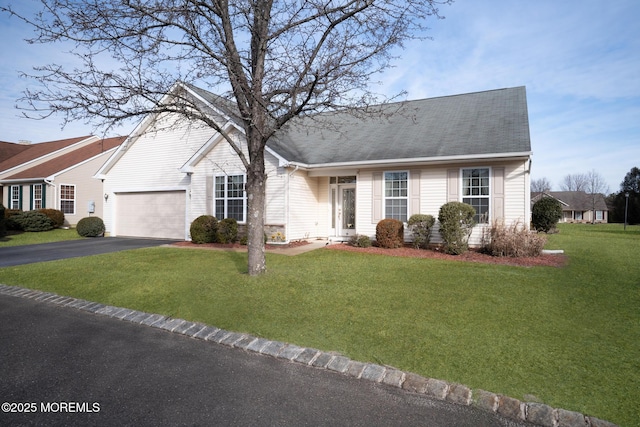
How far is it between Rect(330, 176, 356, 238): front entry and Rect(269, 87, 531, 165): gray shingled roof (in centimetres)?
133

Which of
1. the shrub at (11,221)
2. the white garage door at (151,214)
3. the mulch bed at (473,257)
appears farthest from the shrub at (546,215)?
the shrub at (11,221)

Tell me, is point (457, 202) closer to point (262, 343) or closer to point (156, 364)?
point (262, 343)

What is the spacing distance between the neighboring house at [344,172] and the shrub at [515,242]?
78 centimetres

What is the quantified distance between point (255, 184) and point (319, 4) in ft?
12.2

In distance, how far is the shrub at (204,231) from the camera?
1372 centimetres

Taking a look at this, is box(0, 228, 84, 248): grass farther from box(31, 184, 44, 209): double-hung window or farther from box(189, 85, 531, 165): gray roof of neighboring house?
box(189, 85, 531, 165): gray roof of neighboring house

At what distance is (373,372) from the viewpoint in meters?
3.84

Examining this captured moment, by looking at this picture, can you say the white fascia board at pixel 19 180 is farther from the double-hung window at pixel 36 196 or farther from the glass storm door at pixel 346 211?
the glass storm door at pixel 346 211

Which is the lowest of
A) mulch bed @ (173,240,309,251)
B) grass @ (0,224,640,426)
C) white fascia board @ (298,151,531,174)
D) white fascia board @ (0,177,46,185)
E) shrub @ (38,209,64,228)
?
grass @ (0,224,640,426)

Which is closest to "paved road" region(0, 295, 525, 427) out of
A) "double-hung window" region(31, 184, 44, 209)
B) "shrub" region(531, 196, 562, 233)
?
"shrub" region(531, 196, 562, 233)

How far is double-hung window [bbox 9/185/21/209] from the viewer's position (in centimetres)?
2344

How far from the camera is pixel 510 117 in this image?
42.3 ft

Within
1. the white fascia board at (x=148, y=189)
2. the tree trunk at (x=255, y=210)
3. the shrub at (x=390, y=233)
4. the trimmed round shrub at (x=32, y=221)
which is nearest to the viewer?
the tree trunk at (x=255, y=210)

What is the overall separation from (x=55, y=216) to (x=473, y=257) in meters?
22.7
